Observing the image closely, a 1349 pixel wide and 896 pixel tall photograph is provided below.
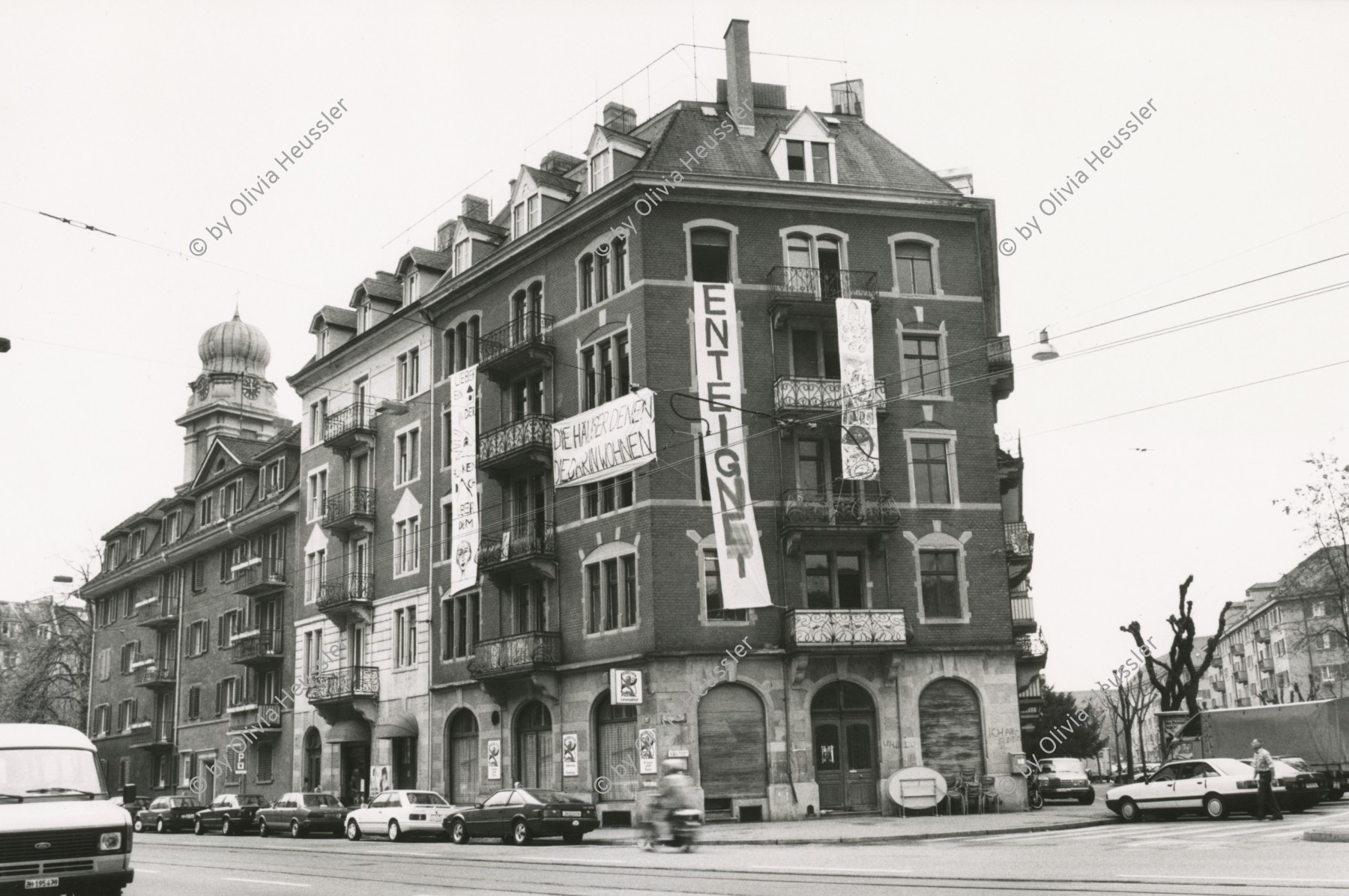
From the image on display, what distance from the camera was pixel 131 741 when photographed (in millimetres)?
66125

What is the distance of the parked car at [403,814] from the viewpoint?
34.5 meters

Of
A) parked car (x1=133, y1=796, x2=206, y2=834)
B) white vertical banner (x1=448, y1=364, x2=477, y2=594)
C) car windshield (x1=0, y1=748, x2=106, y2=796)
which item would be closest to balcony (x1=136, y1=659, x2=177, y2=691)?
parked car (x1=133, y1=796, x2=206, y2=834)

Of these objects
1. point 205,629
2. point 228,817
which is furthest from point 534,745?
point 205,629

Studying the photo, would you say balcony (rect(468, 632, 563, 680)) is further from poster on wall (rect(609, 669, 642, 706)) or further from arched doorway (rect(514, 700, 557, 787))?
poster on wall (rect(609, 669, 642, 706))

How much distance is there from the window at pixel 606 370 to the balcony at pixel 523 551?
4.05 m

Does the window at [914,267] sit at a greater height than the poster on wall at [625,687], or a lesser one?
greater

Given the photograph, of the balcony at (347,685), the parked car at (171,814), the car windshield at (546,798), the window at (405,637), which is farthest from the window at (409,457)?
the car windshield at (546,798)

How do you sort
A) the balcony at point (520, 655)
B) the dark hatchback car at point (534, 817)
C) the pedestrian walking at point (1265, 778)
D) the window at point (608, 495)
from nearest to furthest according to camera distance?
the pedestrian walking at point (1265, 778), the dark hatchback car at point (534, 817), the window at point (608, 495), the balcony at point (520, 655)

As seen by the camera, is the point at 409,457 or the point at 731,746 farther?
the point at 409,457

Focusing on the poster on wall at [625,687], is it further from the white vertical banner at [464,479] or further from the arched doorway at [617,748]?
the white vertical banner at [464,479]

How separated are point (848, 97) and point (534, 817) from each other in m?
26.3

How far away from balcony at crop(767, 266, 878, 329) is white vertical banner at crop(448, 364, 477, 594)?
1072 centimetres

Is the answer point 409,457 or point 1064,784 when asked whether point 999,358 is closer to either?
point 1064,784

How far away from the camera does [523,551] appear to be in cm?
3909
